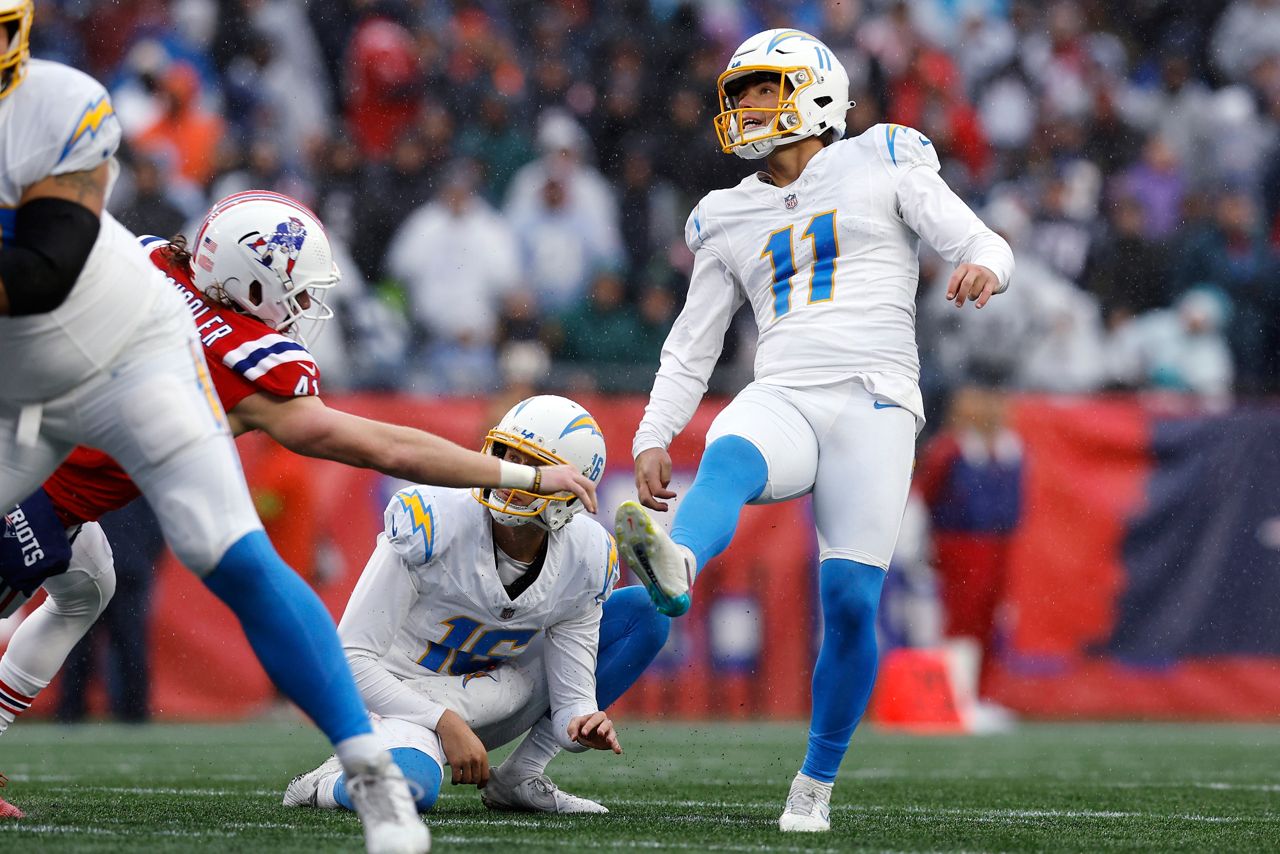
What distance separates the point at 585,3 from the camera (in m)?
12.3

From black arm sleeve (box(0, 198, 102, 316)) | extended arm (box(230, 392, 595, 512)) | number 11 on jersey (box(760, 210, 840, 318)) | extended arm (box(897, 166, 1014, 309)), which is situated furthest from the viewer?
number 11 on jersey (box(760, 210, 840, 318))

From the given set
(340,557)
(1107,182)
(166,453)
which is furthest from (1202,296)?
(166,453)

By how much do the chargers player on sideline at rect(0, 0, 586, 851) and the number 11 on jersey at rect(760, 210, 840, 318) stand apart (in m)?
1.84

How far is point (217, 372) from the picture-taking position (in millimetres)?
3877

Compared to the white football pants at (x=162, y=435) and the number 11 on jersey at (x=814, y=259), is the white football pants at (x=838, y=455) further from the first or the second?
the white football pants at (x=162, y=435)

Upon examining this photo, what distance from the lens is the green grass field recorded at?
3998 mm

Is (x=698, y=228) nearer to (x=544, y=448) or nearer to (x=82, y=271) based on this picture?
(x=544, y=448)

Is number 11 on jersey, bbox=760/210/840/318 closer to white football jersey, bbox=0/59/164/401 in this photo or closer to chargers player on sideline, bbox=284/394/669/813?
chargers player on sideline, bbox=284/394/669/813

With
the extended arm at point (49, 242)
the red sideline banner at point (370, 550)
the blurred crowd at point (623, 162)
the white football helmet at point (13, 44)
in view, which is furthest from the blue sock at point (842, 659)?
the blurred crowd at point (623, 162)

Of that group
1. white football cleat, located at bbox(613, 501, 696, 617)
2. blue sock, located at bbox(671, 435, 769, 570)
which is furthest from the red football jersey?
blue sock, located at bbox(671, 435, 769, 570)

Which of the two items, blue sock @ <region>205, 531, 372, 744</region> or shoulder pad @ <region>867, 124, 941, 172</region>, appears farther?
shoulder pad @ <region>867, 124, 941, 172</region>

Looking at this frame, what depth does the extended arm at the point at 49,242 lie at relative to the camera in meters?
3.21

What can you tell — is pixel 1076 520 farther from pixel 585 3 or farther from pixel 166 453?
pixel 166 453

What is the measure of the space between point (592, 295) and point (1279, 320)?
4356 millimetres
